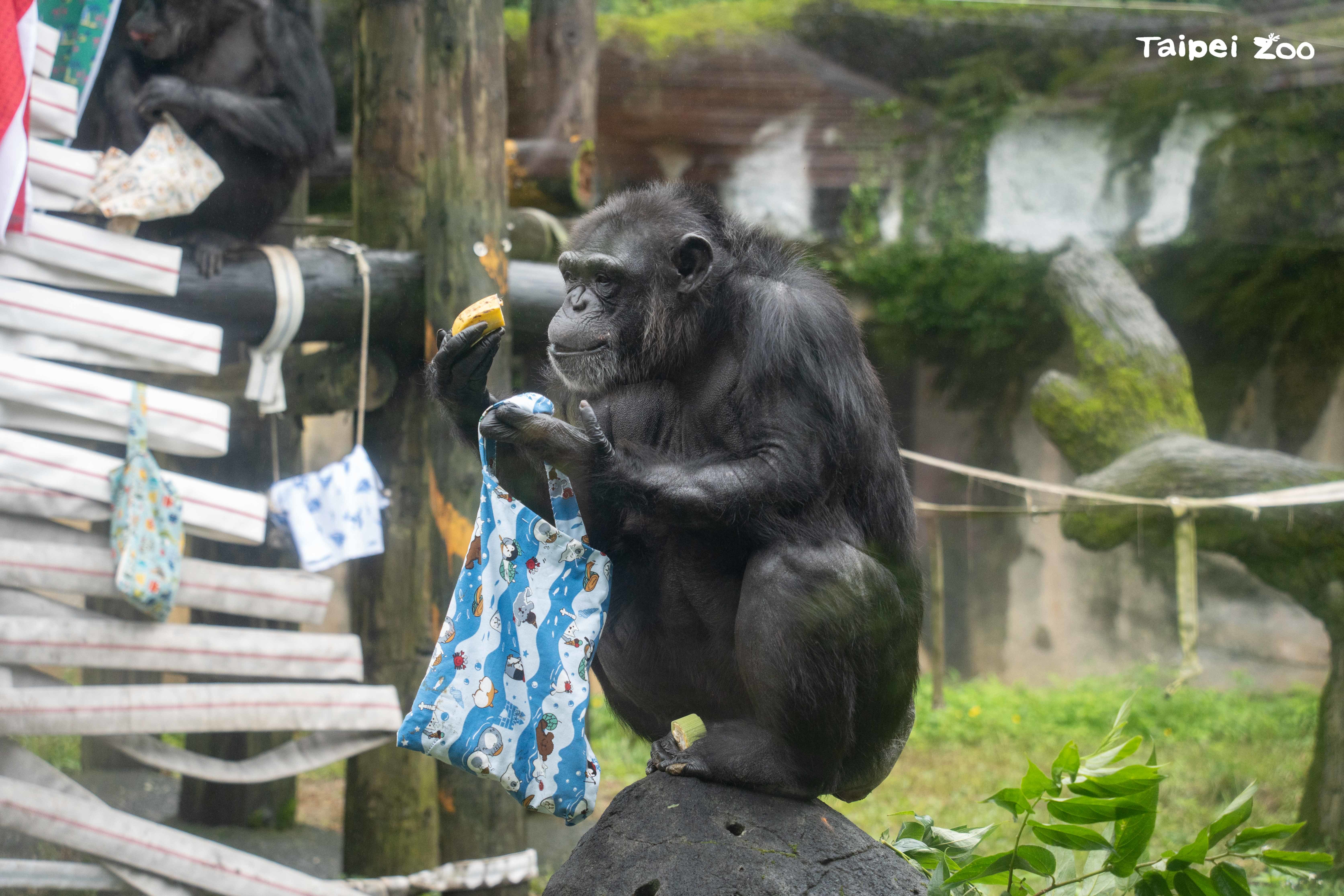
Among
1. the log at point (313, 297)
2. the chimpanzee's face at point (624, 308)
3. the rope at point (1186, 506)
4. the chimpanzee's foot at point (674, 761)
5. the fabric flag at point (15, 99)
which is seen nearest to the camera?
the chimpanzee's foot at point (674, 761)

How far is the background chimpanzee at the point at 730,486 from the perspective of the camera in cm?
231

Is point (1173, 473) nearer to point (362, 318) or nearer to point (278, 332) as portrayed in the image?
point (362, 318)

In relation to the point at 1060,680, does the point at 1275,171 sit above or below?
above

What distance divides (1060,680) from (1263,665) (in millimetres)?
1668

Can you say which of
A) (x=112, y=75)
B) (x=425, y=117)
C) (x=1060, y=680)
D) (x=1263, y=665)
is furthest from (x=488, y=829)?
(x=1263, y=665)

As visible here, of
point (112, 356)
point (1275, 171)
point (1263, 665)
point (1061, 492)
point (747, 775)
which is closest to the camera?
point (747, 775)

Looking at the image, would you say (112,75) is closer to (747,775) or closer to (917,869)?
(747,775)

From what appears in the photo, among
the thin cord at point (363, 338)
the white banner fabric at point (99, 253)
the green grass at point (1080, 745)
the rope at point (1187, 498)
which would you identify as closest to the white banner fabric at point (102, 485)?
the thin cord at point (363, 338)

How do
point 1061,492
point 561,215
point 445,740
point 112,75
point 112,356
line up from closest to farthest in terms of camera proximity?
point 445,740
point 112,356
point 112,75
point 1061,492
point 561,215

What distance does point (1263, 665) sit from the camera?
9188mm

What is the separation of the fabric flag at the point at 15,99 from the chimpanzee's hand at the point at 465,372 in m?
2.05

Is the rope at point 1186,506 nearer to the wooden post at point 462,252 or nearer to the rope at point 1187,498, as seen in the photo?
the rope at point 1187,498

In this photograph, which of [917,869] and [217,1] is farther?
[217,1]

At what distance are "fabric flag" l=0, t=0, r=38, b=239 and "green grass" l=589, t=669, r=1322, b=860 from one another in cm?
353
